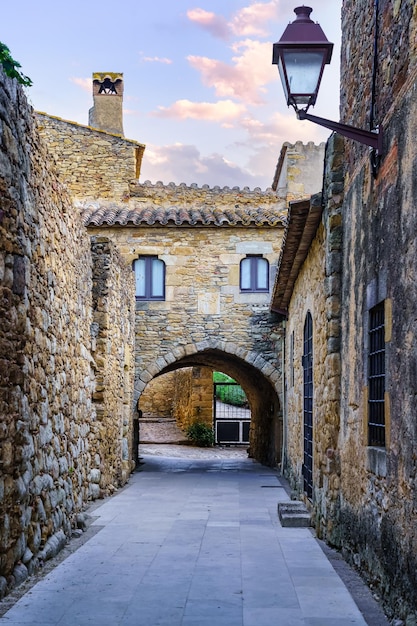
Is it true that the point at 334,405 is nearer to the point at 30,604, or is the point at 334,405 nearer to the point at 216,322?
the point at 30,604

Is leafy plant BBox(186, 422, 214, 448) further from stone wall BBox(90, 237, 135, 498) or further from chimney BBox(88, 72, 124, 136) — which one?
stone wall BBox(90, 237, 135, 498)

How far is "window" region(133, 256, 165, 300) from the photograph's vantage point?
59.1 feet

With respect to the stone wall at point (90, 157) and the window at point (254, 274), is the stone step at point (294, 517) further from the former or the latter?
the stone wall at point (90, 157)

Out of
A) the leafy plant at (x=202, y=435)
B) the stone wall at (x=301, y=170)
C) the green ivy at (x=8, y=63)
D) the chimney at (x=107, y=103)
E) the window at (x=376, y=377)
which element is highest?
the chimney at (x=107, y=103)

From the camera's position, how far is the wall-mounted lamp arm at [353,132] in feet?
19.1

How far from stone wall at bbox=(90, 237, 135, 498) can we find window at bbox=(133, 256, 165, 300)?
275 centimetres

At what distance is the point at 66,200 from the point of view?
28.1ft

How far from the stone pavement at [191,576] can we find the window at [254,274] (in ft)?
24.3

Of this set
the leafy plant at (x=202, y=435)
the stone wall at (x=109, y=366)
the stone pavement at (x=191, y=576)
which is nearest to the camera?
the stone pavement at (x=191, y=576)

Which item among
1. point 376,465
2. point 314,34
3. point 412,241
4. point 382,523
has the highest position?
point 314,34

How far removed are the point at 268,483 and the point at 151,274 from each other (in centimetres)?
573

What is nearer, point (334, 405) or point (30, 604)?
point (30, 604)

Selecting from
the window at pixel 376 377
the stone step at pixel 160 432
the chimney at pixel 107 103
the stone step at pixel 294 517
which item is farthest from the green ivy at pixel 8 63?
the stone step at pixel 160 432

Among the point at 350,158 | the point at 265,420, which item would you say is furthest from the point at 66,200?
the point at 265,420
